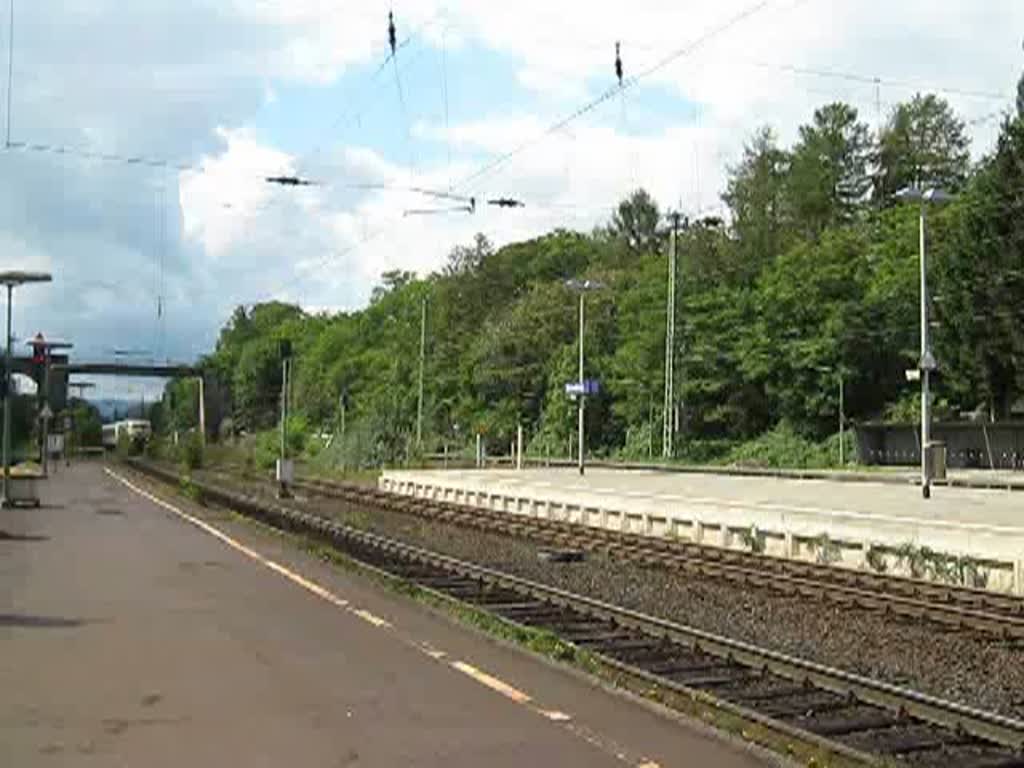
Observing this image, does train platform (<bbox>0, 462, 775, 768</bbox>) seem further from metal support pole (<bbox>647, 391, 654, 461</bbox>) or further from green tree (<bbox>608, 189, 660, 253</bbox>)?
green tree (<bbox>608, 189, 660, 253</bbox>)

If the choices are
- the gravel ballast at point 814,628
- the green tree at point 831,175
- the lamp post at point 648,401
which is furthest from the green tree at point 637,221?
the gravel ballast at point 814,628

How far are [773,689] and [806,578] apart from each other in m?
8.88

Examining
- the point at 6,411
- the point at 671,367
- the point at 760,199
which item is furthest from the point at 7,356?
the point at 760,199

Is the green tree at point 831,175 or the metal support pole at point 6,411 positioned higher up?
the green tree at point 831,175

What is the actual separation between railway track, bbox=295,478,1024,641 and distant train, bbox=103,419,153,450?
9653 cm

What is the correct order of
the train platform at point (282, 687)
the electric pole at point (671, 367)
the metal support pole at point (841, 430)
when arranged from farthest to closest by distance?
the electric pole at point (671, 367)
the metal support pole at point (841, 430)
the train platform at point (282, 687)

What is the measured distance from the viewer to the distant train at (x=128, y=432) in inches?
4917

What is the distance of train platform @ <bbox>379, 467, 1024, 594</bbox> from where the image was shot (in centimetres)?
1898

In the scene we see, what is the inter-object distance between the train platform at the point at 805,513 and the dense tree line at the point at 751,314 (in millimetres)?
17699

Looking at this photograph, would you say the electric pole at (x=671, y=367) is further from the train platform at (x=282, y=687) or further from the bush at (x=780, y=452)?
the train platform at (x=282, y=687)

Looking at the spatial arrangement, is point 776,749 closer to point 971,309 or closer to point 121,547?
point 121,547

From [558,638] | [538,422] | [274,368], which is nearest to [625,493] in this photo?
[558,638]

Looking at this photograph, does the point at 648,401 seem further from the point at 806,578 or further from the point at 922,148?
the point at 806,578

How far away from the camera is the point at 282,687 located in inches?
404
